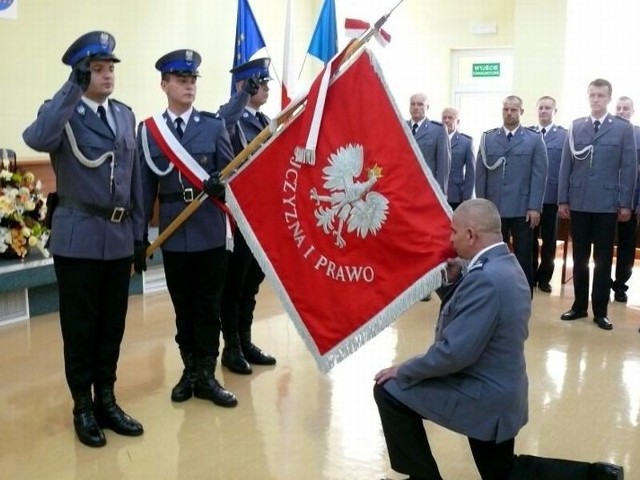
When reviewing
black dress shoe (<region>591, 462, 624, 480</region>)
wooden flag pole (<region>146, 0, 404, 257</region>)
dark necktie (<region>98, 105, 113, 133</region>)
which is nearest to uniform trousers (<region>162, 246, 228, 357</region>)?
wooden flag pole (<region>146, 0, 404, 257</region>)

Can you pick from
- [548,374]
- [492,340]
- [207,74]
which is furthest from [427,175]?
[207,74]

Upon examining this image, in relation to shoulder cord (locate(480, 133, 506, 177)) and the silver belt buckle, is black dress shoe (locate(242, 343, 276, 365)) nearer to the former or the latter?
the silver belt buckle

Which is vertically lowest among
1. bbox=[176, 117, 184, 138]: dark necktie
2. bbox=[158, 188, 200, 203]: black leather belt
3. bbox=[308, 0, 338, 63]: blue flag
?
bbox=[158, 188, 200, 203]: black leather belt

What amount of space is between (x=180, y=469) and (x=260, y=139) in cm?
123

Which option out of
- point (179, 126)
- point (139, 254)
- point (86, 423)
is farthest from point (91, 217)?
point (86, 423)

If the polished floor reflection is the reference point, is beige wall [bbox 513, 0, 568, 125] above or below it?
above

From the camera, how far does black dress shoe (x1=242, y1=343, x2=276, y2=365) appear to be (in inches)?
148

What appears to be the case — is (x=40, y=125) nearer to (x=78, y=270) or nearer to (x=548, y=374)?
(x=78, y=270)

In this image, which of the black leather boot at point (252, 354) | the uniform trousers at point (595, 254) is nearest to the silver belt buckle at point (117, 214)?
the black leather boot at point (252, 354)

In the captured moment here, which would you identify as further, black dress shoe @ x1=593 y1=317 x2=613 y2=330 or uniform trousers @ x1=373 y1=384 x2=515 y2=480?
black dress shoe @ x1=593 y1=317 x2=613 y2=330

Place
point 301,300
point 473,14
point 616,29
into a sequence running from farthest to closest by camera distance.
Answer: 1. point 473,14
2. point 616,29
3. point 301,300

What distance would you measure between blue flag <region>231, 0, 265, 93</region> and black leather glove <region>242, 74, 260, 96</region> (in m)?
2.31

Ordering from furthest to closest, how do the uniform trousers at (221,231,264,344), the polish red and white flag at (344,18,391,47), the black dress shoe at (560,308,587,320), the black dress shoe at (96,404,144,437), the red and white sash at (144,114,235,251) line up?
the black dress shoe at (560,308,587,320), the uniform trousers at (221,231,264,344), the red and white sash at (144,114,235,251), the black dress shoe at (96,404,144,437), the polish red and white flag at (344,18,391,47)

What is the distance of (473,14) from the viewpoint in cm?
860
